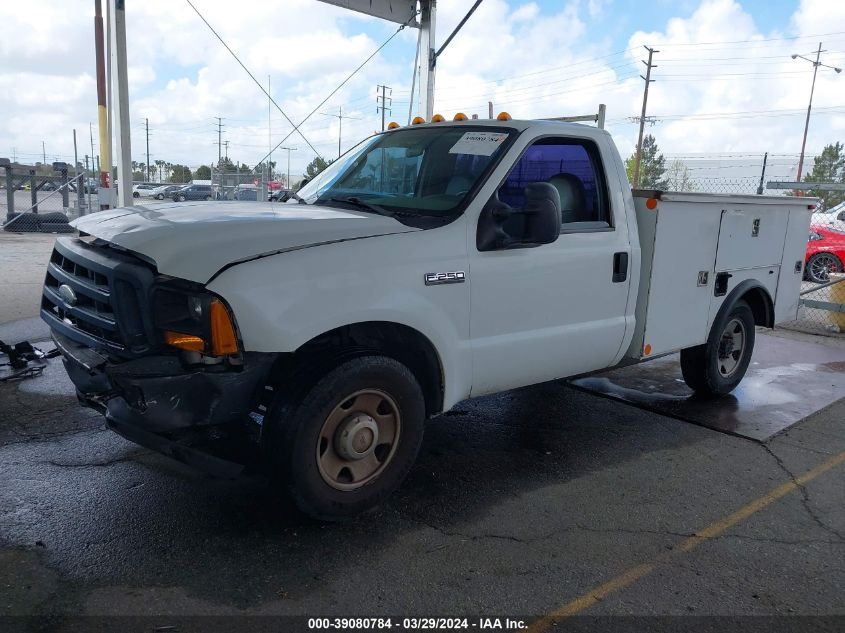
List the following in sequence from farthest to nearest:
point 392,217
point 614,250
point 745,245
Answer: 1. point 745,245
2. point 614,250
3. point 392,217

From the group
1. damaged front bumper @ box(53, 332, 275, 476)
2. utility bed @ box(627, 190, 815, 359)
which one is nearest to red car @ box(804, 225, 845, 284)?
utility bed @ box(627, 190, 815, 359)

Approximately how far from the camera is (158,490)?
3801 mm

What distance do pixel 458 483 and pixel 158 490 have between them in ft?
5.47

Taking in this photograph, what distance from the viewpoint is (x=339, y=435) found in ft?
11.2

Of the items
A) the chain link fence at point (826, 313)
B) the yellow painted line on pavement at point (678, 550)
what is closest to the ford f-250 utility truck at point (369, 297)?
the yellow painted line on pavement at point (678, 550)

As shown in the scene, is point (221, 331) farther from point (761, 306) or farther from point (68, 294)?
point (761, 306)

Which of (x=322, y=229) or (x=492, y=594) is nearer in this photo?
(x=492, y=594)

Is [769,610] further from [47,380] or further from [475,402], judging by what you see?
[47,380]

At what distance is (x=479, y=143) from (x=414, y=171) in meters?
0.46

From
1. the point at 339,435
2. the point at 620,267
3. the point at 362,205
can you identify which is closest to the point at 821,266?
the point at 620,267

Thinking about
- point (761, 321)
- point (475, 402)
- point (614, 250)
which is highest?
point (614, 250)

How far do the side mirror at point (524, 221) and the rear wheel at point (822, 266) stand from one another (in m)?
13.1

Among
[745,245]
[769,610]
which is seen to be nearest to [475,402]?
[745,245]

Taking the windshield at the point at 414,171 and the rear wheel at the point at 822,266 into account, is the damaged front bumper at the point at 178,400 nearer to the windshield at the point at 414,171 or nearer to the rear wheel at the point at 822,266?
the windshield at the point at 414,171
